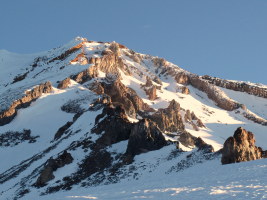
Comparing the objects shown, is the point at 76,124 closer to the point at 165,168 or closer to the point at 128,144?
the point at 128,144

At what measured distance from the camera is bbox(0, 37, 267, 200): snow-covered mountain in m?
36.1

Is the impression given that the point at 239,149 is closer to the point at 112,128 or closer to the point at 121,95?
the point at 112,128

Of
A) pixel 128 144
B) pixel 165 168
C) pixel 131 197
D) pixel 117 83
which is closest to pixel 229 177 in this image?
pixel 131 197

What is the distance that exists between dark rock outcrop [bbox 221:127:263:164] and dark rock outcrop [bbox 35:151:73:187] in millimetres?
20151

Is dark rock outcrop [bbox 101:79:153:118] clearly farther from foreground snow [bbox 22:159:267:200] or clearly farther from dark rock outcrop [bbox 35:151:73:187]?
foreground snow [bbox 22:159:267:200]

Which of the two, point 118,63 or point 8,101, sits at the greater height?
point 118,63

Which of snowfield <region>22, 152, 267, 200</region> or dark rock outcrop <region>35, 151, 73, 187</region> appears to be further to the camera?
dark rock outcrop <region>35, 151, 73, 187</region>

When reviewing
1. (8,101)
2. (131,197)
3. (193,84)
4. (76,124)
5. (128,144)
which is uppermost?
(193,84)

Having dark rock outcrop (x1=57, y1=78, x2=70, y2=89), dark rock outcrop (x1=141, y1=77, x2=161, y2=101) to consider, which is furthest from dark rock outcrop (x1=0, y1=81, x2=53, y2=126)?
dark rock outcrop (x1=141, y1=77, x2=161, y2=101)

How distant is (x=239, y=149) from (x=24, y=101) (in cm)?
5707

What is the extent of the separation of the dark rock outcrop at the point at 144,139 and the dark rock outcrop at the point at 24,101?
37.0 metres

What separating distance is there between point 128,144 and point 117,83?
43675 millimetres

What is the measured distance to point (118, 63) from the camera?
406 ft

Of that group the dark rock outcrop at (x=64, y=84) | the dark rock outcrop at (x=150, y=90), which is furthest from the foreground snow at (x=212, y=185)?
the dark rock outcrop at (x=150, y=90)
